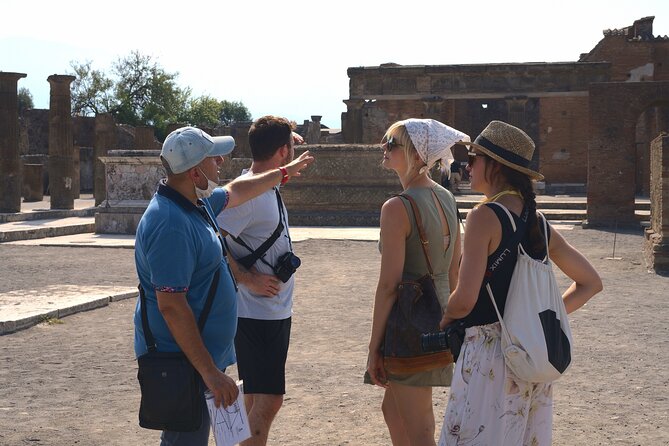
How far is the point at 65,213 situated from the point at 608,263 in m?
13.2

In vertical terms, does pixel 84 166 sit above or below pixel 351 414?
above

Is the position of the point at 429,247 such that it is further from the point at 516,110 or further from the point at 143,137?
the point at 516,110

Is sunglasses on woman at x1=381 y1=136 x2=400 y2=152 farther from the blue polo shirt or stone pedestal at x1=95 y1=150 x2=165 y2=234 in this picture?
stone pedestal at x1=95 y1=150 x2=165 y2=234

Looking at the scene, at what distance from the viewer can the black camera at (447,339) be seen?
3238 millimetres

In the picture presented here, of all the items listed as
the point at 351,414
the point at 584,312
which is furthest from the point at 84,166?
the point at 351,414

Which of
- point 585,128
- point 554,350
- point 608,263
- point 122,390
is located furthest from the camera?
point 585,128

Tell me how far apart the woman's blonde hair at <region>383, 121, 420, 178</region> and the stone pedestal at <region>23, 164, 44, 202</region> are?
26772mm

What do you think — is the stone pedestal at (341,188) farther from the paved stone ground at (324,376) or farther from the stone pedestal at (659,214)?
the paved stone ground at (324,376)

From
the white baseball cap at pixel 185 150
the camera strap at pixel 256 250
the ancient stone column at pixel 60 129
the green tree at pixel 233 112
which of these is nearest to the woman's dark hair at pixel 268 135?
the camera strap at pixel 256 250

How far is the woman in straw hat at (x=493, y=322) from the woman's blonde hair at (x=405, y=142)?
0.49 m

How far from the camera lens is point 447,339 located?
3.29m

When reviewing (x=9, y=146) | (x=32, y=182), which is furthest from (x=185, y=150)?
(x=32, y=182)

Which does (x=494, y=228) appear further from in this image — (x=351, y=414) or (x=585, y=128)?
(x=585, y=128)

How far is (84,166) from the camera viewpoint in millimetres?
36031
